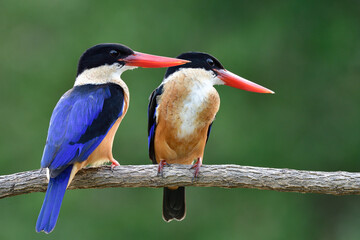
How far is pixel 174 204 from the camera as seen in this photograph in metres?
4.26

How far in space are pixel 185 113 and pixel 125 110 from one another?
1.29 ft

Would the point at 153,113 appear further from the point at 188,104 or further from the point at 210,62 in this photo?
the point at 210,62

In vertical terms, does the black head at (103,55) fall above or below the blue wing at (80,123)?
above

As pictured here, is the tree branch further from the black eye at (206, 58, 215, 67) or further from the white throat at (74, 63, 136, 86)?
the black eye at (206, 58, 215, 67)

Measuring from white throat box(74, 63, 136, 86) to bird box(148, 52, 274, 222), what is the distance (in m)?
0.33

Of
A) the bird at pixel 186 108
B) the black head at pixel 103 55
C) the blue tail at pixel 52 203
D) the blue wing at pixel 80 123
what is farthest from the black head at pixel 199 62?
the blue tail at pixel 52 203

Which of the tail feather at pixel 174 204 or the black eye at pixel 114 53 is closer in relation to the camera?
the black eye at pixel 114 53

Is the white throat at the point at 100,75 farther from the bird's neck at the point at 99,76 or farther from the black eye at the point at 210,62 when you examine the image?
the black eye at the point at 210,62

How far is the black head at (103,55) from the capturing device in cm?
382

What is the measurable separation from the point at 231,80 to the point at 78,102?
3.57ft

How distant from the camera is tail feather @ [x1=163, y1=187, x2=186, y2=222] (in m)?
4.26

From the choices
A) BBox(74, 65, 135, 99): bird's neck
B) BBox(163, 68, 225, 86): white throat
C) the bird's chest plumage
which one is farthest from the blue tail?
BBox(163, 68, 225, 86): white throat

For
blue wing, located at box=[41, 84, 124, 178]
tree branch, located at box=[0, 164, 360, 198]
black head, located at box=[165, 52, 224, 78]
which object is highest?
black head, located at box=[165, 52, 224, 78]

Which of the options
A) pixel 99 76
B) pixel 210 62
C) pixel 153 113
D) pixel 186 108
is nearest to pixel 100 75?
pixel 99 76
